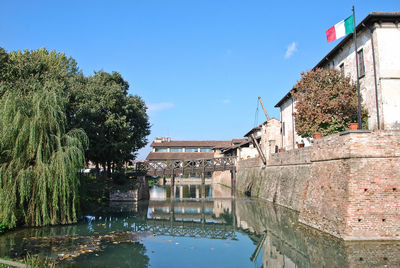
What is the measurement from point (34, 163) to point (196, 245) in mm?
8376

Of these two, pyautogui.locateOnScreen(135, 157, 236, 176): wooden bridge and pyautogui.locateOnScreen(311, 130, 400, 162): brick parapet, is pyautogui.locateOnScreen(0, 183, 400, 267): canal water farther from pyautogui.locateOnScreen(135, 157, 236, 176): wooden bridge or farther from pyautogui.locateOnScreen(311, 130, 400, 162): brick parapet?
pyautogui.locateOnScreen(135, 157, 236, 176): wooden bridge

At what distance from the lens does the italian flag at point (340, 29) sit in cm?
1264

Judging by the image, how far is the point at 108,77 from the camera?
2725cm

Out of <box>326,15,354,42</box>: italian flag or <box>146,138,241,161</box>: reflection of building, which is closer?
<box>326,15,354,42</box>: italian flag

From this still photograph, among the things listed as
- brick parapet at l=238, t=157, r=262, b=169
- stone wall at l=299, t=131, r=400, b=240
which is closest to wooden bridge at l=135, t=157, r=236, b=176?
brick parapet at l=238, t=157, r=262, b=169

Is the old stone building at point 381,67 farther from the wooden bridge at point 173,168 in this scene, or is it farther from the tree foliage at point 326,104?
the wooden bridge at point 173,168

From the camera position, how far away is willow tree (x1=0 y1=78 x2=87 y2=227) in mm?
12664

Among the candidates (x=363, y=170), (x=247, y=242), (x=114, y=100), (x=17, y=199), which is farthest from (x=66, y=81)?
(x=363, y=170)

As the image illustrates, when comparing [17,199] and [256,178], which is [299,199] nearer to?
[256,178]

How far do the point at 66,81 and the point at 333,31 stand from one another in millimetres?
19560

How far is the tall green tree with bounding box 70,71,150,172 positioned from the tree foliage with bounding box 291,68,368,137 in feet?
49.4

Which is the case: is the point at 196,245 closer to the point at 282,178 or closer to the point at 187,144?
the point at 282,178

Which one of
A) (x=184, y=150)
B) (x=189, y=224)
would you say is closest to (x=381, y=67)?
(x=189, y=224)

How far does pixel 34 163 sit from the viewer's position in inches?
543
